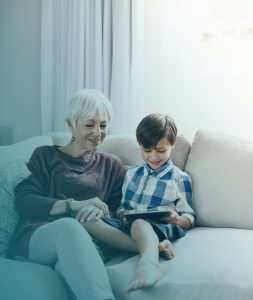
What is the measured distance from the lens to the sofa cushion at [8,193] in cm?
124

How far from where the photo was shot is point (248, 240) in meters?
1.32

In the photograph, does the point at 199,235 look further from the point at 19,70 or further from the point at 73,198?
the point at 19,70

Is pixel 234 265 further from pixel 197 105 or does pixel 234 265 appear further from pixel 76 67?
pixel 76 67

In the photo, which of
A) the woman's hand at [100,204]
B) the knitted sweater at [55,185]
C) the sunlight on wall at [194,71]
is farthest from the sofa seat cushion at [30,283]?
the sunlight on wall at [194,71]

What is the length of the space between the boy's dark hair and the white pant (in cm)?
31

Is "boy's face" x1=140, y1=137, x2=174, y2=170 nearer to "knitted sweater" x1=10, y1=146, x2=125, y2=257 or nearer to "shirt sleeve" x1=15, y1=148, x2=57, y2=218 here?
"knitted sweater" x1=10, y1=146, x2=125, y2=257

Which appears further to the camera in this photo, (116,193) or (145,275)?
(116,193)

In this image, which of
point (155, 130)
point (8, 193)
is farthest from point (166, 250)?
point (8, 193)

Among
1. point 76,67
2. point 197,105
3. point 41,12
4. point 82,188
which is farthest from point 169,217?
point 41,12

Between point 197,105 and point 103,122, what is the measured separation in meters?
0.61

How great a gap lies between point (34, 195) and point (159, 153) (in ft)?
1.16

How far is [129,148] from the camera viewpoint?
158 centimetres

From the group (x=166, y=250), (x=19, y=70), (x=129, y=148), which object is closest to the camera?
(x=166, y=250)

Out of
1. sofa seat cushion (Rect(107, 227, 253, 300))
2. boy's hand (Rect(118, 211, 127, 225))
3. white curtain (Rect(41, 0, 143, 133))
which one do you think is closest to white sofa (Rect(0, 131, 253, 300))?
sofa seat cushion (Rect(107, 227, 253, 300))
